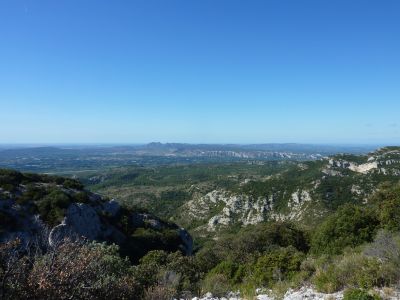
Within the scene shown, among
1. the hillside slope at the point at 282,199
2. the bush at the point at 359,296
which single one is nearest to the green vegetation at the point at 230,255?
the bush at the point at 359,296

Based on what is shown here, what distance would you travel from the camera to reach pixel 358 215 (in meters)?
30.3

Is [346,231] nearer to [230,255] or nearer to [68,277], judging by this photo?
[230,255]

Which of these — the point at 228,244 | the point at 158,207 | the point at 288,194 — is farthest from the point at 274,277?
the point at 158,207

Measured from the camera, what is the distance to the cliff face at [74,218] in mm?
34406

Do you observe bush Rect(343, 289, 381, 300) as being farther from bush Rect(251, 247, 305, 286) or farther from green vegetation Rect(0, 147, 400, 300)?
bush Rect(251, 247, 305, 286)

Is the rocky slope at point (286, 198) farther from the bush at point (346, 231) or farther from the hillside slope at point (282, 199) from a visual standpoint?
the bush at point (346, 231)

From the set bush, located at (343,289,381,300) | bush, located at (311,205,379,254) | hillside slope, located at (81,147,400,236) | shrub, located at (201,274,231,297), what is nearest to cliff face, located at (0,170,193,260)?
bush, located at (311,205,379,254)

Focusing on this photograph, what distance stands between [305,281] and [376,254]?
101 inches

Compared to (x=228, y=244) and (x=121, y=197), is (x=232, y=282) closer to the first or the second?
(x=228, y=244)

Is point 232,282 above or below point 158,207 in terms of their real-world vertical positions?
above

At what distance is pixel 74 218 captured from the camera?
3781 cm

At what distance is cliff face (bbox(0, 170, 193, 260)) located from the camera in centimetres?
3441

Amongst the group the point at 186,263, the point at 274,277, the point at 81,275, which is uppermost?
the point at 81,275

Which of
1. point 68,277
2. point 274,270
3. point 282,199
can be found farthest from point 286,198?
point 68,277
